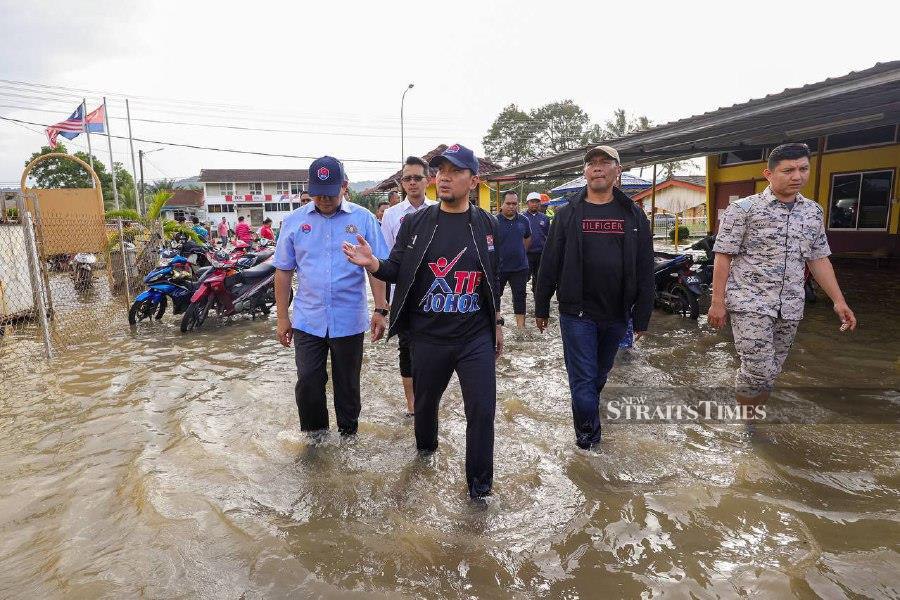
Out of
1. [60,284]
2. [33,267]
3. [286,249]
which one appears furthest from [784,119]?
[60,284]

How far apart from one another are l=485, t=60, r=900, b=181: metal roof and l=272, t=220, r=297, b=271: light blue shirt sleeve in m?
5.24

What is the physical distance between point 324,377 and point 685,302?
617 cm

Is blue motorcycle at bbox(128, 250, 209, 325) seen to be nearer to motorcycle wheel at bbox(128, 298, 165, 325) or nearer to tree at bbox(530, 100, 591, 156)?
motorcycle wheel at bbox(128, 298, 165, 325)

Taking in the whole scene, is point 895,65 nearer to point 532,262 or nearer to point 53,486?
point 532,262

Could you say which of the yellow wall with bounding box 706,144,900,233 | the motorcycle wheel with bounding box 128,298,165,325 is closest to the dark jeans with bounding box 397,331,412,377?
the motorcycle wheel with bounding box 128,298,165,325

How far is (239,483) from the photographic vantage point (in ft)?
10.0

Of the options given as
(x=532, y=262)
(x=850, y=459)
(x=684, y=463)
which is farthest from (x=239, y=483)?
(x=532, y=262)

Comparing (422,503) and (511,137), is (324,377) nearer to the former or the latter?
(422,503)

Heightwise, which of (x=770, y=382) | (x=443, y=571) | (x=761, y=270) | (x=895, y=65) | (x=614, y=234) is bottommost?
(x=443, y=571)

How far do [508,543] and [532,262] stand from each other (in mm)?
6140

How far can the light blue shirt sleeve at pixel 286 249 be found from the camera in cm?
329

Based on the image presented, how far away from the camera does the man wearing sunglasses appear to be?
398cm

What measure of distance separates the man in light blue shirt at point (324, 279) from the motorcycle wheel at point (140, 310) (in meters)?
5.59

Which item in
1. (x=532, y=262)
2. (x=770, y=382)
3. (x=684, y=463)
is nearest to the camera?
(x=684, y=463)
